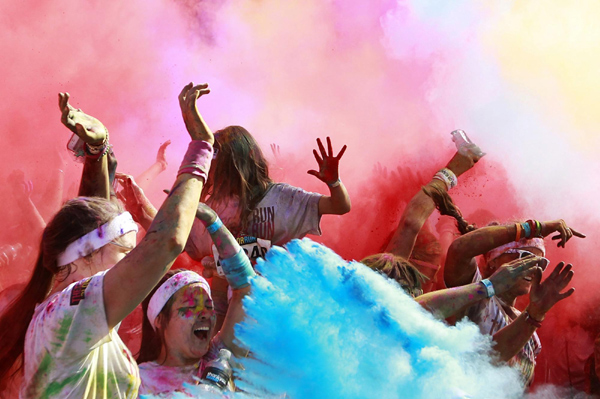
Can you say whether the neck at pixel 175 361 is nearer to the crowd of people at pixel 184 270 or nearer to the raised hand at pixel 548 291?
the crowd of people at pixel 184 270

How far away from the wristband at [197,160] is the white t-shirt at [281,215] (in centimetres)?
116

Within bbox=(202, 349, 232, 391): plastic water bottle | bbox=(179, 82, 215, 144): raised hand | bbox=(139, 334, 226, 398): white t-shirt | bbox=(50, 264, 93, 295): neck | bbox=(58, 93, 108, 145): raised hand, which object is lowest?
bbox=(139, 334, 226, 398): white t-shirt

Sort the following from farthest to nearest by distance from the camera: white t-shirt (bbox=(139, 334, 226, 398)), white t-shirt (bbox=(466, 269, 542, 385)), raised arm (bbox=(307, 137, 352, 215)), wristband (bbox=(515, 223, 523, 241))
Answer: wristband (bbox=(515, 223, 523, 241)), white t-shirt (bbox=(466, 269, 542, 385)), raised arm (bbox=(307, 137, 352, 215)), white t-shirt (bbox=(139, 334, 226, 398))

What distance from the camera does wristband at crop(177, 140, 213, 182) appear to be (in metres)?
1.50

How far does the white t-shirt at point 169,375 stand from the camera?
1.96 metres

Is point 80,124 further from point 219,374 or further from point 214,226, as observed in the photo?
point 219,374

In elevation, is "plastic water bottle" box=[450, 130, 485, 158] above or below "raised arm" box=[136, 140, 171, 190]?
below

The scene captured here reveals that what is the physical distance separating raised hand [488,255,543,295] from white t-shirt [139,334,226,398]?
1153 millimetres

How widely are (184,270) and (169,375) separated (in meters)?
0.45

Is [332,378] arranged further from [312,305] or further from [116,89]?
[116,89]

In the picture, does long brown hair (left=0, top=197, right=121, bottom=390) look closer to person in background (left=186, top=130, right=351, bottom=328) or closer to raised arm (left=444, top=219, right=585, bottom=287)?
person in background (left=186, top=130, right=351, bottom=328)

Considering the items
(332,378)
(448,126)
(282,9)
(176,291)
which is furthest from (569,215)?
(332,378)

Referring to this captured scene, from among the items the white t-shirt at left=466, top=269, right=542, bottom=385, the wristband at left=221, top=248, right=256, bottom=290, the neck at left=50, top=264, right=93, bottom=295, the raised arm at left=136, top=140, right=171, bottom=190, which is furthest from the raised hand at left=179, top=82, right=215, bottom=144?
the raised arm at left=136, top=140, right=171, bottom=190

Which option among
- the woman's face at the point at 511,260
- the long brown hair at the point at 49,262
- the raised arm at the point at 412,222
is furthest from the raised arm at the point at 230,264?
the woman's face at the point at 511,260
